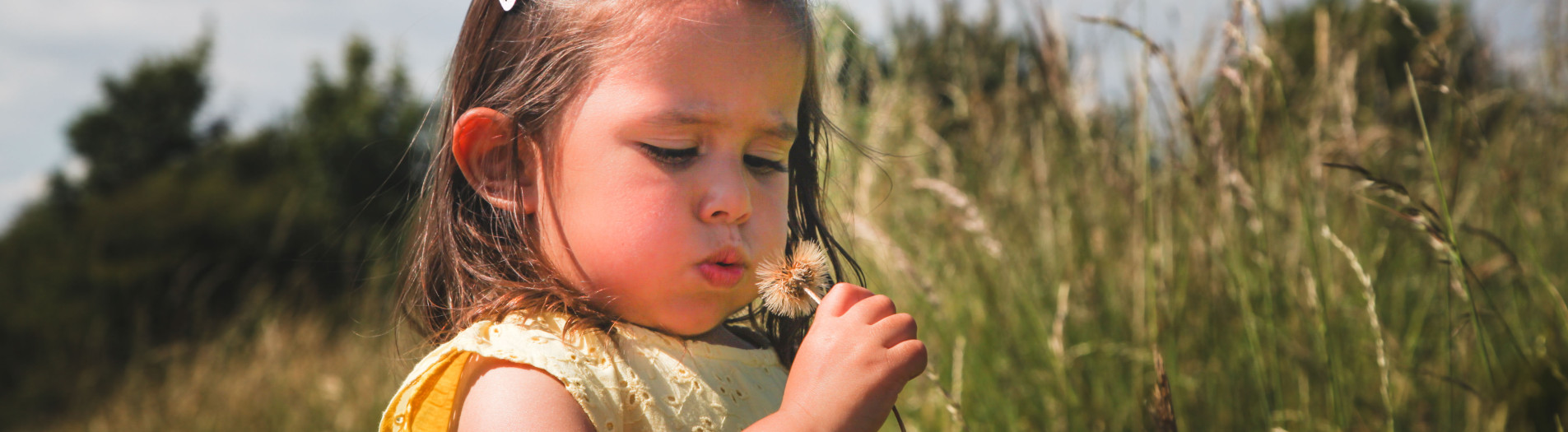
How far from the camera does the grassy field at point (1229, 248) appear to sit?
170 cm

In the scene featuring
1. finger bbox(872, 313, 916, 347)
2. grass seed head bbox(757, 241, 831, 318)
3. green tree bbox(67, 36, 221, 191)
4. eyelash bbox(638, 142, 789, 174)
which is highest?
green tree bbox(67, 36, 221, 191)

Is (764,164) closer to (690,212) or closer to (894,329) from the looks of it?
(690,212)

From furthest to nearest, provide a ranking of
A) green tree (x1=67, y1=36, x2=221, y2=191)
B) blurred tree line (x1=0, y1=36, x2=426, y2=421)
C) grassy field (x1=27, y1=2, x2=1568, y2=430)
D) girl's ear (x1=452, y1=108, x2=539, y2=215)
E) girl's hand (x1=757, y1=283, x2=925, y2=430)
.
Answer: green tree (x1=67, y1=36, x2=221, y2=191) < blurred tree line (x1=0, y1=36, x2=426, y2=421) < grassy field (x1=27, y1=2, x2=1568, y2=430) < girl's ear (x1=452, y1=108, x2=539, y2=215) < girl's hand (x1=757, y1=283, x2=925, y2=430)

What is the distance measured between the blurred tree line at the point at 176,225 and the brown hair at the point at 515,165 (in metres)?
5.21

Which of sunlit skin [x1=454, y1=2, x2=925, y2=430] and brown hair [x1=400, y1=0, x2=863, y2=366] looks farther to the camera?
brown hair [x1=400, y1=0, x2=863, y2=366]

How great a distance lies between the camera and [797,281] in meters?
1.06

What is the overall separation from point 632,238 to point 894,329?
12.3 inches

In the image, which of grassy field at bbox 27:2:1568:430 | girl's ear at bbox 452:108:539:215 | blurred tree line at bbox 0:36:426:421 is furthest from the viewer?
blurred tree line at bbox 0:36:426:421

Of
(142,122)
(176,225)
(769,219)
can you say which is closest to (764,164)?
(769,219)

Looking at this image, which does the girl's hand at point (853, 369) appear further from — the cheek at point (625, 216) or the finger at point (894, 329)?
the cheek at point (625, 216)

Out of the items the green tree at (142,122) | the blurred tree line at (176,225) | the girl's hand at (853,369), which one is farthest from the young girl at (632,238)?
the green tree at (142,122)

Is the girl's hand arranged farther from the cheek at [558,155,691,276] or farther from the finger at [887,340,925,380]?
the cheek at [558,155,691,276]

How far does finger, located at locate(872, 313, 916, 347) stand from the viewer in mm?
973

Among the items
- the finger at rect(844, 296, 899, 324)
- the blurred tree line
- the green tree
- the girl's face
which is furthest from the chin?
the green tree
